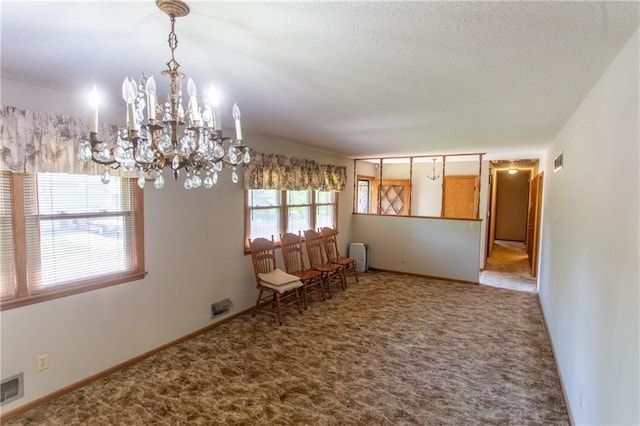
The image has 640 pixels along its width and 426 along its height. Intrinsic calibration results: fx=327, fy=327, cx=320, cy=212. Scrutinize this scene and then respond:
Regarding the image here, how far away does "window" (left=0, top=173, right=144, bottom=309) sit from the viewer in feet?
7.34

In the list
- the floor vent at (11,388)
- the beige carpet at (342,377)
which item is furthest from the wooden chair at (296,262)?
the floor vent at (11,388)

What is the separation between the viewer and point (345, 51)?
1683 mm

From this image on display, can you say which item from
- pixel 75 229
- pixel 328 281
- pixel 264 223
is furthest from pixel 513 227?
pixel 75 229

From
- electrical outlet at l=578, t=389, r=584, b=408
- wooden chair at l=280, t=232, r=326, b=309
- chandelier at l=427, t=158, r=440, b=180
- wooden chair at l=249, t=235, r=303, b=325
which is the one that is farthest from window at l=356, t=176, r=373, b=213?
electrical outlet at l=578, t=389, r=584, b=408

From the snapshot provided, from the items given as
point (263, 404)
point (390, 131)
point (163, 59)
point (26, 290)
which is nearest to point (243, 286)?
point (263, 404)

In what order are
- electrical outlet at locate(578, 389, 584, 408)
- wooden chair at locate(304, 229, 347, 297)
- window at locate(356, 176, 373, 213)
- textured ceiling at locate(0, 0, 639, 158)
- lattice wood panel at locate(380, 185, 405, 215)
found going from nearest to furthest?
textured ceiling at locate(0, 0, 639, 158) → electrical outlet at locate(578, 389, 584, 408) → wooden chair at locate(304, 229, 347, 297) → window at locate(356, 176, 373, 213) → lattice wood panel at locate(380, 185, 405, 215)

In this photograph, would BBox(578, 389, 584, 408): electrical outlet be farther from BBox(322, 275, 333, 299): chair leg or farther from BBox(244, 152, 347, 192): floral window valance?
BBox(244, 152, 347, 192): floral window valance

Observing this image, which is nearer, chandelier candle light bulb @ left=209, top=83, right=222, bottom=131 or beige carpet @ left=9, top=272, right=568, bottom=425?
chandelier candle light bulb @ left=209, top=83, right=222, bottom=131

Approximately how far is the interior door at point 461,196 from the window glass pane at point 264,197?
156 inches

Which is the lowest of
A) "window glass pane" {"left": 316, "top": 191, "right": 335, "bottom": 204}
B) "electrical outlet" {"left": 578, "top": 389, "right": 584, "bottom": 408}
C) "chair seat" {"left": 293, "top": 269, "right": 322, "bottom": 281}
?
"electrical outlet" {"left": 578, "top": 389, "right": 584, "bottom": 408}

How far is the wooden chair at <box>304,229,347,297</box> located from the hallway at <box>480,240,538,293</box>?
2.68 m

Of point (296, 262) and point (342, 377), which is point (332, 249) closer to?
point (296, 262)

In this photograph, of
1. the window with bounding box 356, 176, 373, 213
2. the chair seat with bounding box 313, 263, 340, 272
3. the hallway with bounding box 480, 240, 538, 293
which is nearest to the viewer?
the chair seat with bounding box 313, 263, 340, 272

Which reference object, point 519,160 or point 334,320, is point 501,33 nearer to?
point 334,320
